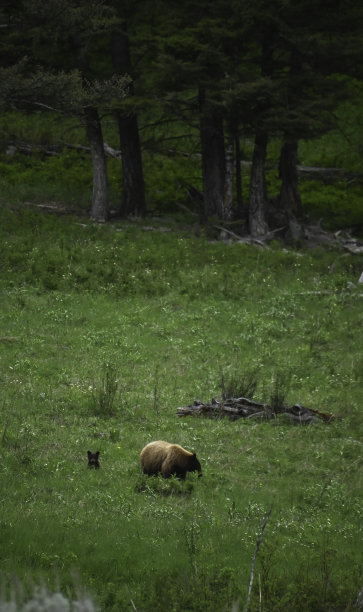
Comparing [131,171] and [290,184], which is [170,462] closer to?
[131,171]

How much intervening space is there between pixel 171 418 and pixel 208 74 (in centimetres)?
1617

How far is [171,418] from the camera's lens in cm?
1219

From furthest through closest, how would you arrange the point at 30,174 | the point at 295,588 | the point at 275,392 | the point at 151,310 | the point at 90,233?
the point at 30,174
the point at 90,233
the point at 151,310
the point at 275,392
the point at 295,588

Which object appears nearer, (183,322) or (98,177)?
(183,322)

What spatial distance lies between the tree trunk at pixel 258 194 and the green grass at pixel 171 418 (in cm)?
238

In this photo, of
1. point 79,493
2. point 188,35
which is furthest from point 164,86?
point 79,493

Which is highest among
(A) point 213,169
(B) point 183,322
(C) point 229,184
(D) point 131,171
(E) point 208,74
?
(E) point 208,74

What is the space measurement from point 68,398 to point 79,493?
13.2 ft

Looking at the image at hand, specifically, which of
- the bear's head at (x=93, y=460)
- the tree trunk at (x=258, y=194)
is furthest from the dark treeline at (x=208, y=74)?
the bear's head at (x=93, y=460)

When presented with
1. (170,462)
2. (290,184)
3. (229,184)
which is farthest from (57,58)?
(170,462)

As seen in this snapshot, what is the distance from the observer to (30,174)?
30234 millimetres

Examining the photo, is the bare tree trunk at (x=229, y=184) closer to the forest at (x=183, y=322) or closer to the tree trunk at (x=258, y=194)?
the forest at (x=183, y=322)

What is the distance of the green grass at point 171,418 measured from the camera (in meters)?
6.67

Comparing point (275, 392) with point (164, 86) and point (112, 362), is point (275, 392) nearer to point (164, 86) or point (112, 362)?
point (112, 362)
